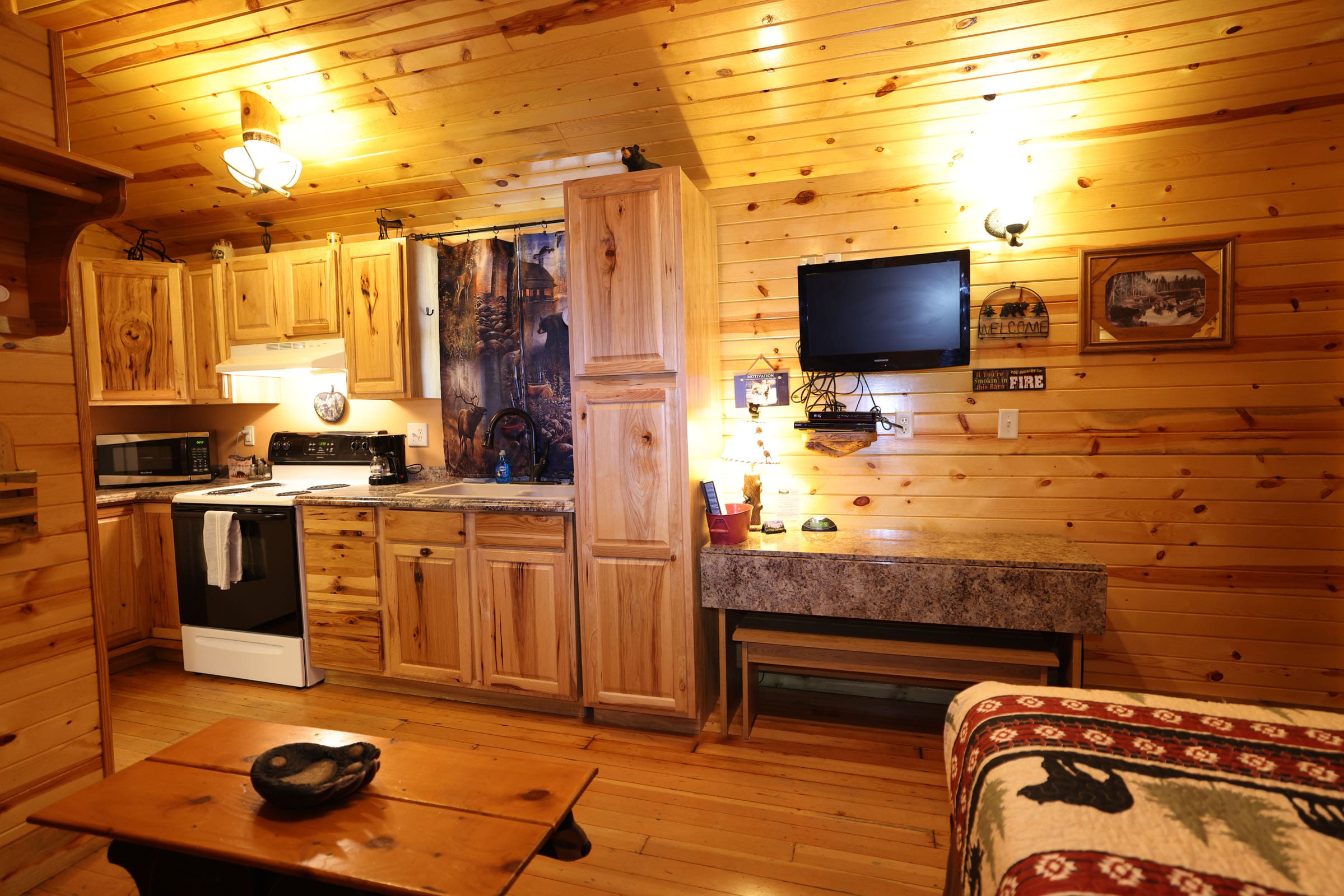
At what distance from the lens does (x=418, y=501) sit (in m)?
2.98

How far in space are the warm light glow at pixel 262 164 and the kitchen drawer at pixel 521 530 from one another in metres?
1.61

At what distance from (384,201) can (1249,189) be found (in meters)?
3.75

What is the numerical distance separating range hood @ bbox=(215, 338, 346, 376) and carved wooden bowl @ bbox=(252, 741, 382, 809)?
96.7 inches

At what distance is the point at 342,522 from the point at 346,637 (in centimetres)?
55

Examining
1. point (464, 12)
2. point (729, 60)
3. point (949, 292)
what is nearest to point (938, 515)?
point (949, 292)

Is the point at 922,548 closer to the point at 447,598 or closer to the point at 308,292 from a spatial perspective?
the point at 447,598

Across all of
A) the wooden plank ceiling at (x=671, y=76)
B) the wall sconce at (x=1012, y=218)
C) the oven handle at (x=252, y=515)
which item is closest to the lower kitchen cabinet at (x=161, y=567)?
the oven handle at (x=252, y=515)

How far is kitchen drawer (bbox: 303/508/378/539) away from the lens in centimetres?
311

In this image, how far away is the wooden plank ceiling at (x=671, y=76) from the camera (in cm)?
221

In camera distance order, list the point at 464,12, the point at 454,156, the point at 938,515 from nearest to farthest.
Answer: the point at 464,12, the point at 938,515, the point at 454,156

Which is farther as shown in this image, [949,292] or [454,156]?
[454,156]

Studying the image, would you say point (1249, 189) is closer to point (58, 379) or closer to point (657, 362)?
point (657, 362)

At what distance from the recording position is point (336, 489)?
3.39 meters

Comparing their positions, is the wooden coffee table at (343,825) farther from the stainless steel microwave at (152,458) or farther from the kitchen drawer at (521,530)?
the stainless steel microwave at (152,458)
